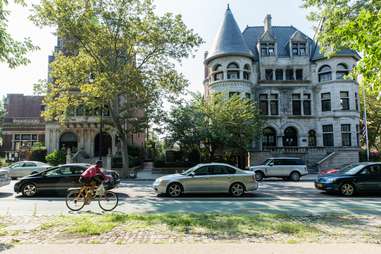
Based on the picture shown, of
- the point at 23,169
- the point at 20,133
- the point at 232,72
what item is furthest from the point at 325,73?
the point at 20,133

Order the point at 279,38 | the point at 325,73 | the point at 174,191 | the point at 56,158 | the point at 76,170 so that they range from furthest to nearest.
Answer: the point at 279,38
the point at 325,73
the point at 56,158
the point at 76,170
the point at 174,191

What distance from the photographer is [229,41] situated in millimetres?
34250

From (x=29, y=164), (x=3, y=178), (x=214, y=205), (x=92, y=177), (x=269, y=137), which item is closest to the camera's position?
(x=92, y=177)

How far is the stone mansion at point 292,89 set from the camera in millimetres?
32781

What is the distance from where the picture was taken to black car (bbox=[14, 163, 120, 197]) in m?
13.4

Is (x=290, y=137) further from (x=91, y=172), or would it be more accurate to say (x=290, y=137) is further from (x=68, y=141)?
(x=91, y=172)

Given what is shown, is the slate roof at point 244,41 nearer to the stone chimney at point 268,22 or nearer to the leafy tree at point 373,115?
the stone chimney at point 268,22

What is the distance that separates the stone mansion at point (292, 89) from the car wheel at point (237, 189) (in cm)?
1855

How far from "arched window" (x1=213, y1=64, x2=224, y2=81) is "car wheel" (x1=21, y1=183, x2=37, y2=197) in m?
24.7

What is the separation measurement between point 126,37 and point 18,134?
28.7 meters

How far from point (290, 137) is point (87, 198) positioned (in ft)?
97.0

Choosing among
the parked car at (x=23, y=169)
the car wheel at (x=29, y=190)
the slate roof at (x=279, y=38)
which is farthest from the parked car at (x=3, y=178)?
the slate roof at (x=279, y=38)

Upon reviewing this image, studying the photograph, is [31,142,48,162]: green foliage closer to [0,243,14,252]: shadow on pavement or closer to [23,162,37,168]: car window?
[23,162,37,168]: car window

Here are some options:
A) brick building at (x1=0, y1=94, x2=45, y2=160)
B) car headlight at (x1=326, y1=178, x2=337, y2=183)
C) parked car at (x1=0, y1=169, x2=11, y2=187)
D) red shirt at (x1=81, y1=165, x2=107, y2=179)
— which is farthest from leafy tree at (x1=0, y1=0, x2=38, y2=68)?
brick building at (x1=0, y1=94, x2=45, y2=160)
